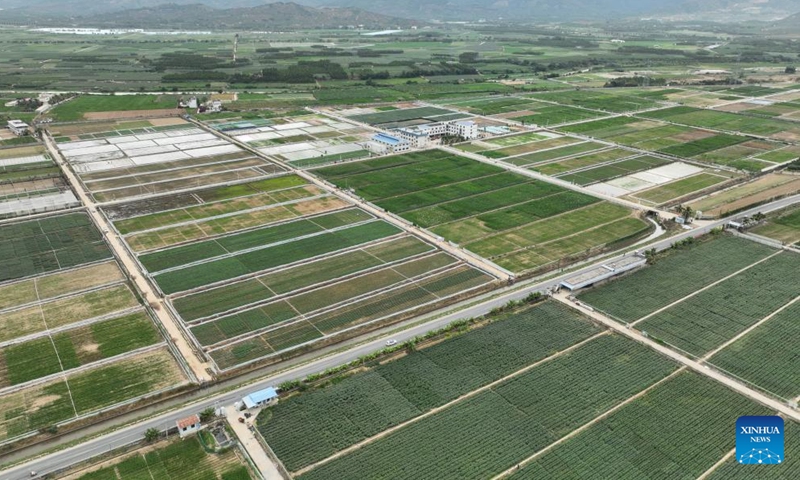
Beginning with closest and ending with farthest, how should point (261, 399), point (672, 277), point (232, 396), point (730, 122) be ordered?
1. point (261, 399)
2. point (232, 396)
3. point (672, 277)
4. point (730, 122)

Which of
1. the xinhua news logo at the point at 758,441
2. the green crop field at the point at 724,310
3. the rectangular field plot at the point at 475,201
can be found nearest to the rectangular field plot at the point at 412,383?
the green crop field at the point at 724,310

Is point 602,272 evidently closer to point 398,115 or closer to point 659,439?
point 659,439

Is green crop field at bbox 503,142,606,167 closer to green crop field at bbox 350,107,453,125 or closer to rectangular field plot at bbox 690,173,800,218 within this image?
rectangular field plot at bbox 690,173,800,218

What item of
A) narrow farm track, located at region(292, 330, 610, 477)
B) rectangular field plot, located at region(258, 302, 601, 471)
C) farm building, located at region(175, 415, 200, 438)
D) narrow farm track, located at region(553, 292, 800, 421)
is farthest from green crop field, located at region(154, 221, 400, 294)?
narrow farm track, located at region(292, 330, 610, 477)

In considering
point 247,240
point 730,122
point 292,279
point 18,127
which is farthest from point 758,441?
point 18,127

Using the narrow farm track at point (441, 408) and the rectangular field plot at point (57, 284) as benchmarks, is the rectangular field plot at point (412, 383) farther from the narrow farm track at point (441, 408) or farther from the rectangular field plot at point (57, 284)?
the rectangular field plot at point (57, 284)

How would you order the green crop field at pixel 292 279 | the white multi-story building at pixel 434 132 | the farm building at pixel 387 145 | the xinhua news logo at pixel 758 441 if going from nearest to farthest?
the xinhua news logo at pixel 758 441 → the green crop field at pixel 292 279 → the farm building at pixel 387 145 → the white multi-story building at pixel 434 132
